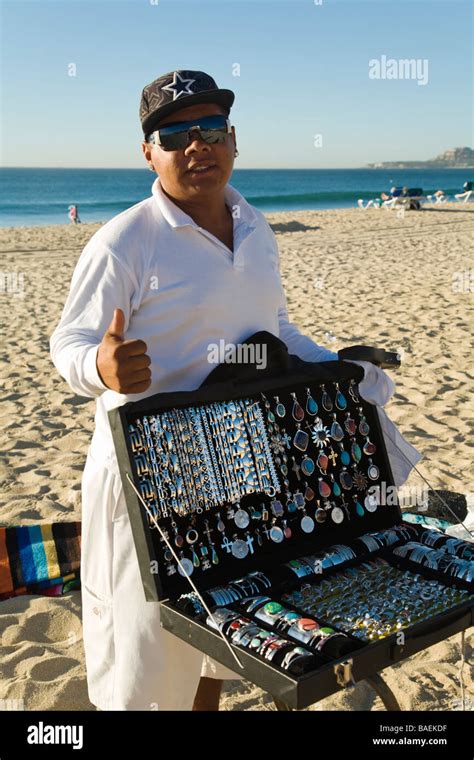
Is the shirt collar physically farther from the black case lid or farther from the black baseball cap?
the black case lid

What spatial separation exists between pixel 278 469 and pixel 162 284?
1.92ft

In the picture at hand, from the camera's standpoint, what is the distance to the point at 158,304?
2094 millimetres

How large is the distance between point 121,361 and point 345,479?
824 mm

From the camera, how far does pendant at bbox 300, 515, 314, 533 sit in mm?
2180

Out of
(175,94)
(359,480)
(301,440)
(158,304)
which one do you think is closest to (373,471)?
(359,480)

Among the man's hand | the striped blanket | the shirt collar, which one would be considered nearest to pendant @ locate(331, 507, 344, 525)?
the man's hand

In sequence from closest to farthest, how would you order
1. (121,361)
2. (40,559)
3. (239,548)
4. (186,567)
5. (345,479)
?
(121,361) < (186,567) < (239,548) < (345,479) < (40,559)

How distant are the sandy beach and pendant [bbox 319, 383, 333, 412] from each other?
2.92 feet

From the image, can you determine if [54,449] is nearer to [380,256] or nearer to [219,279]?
[219,279]

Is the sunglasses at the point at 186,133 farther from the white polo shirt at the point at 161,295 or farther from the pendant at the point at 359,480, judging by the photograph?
the pendant at the point at 359,480

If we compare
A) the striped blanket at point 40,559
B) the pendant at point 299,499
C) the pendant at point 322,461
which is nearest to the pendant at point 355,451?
the pendant at point 322,461

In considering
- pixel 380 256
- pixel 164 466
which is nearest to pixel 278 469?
pixel 164 466

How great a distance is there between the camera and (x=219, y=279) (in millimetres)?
2152

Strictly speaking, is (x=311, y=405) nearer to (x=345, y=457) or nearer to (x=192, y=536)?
(x=345, y=457)
